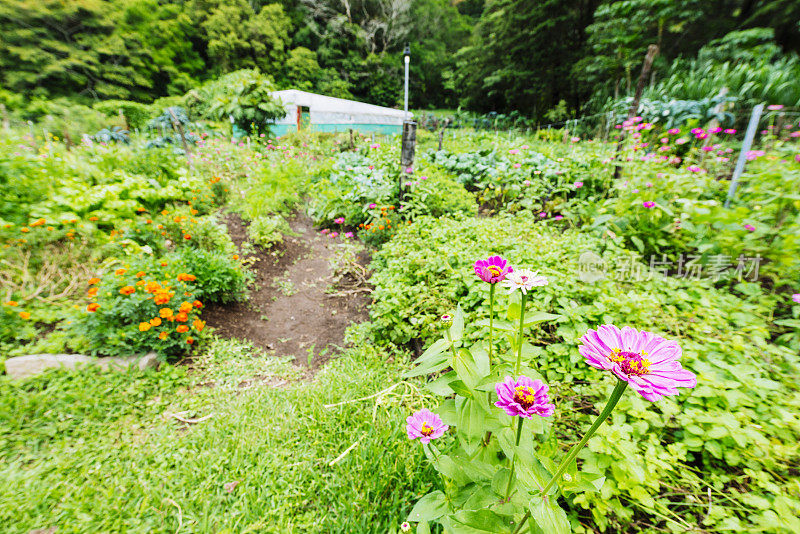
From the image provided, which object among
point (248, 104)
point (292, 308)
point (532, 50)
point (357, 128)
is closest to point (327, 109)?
point (357, 128)

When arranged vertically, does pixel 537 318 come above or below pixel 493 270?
below

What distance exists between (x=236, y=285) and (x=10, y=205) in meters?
1.97

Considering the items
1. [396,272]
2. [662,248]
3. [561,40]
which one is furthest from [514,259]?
[561,40]

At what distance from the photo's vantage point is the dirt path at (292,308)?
257 cm

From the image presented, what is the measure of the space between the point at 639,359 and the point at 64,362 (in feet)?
9.57

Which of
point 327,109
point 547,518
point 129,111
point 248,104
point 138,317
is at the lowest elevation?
point 138,317

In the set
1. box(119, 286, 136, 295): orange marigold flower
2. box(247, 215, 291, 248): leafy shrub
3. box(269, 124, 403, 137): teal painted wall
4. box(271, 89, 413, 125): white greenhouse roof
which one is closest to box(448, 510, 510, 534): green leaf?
box(119, 286, 136, 295): orange marigold flower

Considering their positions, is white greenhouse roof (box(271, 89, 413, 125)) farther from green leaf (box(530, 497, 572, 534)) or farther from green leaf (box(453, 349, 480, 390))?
green leaf (box(530, 497, 572, 534))

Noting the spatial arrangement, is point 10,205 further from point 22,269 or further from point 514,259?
point 514,259

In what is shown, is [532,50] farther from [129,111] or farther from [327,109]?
[129,111]

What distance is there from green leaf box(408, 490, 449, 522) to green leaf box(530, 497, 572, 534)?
383mm

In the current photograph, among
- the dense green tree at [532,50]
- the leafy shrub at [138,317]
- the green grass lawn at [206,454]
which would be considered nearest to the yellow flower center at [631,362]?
the green grass lawn at [206,454]

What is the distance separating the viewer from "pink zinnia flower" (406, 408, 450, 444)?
908 mm

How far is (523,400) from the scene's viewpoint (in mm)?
620
